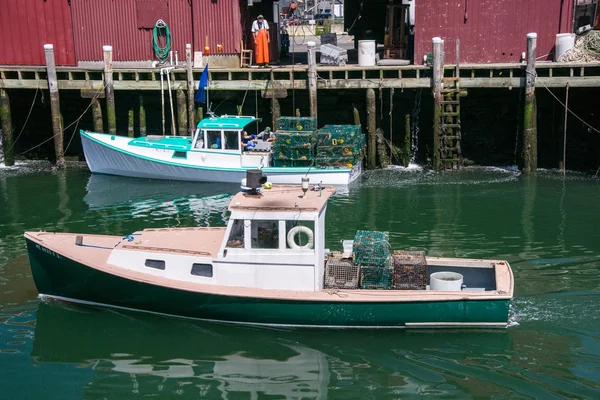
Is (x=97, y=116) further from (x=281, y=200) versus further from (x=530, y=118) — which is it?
(x=281, y=200)

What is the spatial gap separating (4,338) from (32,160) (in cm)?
1595

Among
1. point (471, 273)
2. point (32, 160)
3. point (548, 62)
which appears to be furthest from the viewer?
point (32, 160)

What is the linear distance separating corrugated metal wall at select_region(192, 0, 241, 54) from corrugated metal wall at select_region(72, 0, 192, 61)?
9.9 inches

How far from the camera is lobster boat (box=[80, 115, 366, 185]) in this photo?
2312cm

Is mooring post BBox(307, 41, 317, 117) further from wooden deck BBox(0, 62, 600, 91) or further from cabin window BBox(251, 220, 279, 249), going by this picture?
cabin window BBox(251, 220, 279, 249)

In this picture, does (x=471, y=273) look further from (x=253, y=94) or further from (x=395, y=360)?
(x=253, y=94)

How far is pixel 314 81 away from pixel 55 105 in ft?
28.0

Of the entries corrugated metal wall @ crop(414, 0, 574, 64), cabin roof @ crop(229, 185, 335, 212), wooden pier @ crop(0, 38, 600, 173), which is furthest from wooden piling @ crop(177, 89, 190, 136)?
cabin roof @ crop(229, 185, 335, 212)

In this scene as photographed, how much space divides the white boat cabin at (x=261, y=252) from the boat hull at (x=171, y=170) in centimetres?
982

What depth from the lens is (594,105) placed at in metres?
24.2

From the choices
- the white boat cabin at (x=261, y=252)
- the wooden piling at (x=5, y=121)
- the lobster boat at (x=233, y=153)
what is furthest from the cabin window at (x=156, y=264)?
the wooden piling at (x=5, y=121)

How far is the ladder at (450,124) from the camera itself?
24.0m

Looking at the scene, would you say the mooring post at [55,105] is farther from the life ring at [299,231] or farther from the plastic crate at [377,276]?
the plastic crate at [377,276]

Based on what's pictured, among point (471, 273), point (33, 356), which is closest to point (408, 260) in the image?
point (471, 273)
